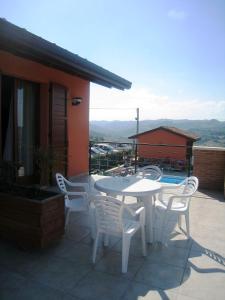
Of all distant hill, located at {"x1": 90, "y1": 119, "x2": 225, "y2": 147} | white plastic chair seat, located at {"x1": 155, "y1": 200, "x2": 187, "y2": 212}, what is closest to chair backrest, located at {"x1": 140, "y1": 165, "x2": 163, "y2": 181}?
white plastic chair seat, located at {"x1": 155, "y1": 200, "x2": 187, "y2": 212}

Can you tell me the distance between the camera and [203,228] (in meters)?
3.84

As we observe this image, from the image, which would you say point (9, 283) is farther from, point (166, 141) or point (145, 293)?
point (166, 141)

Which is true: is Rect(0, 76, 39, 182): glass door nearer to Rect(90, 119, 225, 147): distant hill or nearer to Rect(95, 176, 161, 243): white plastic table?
Rect(95, 176, 161, 243): white plastic table

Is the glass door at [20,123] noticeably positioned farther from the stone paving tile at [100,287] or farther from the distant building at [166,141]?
the distant building at [166,141]

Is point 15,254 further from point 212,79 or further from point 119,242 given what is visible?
point 212,79

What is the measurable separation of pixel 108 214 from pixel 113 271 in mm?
529

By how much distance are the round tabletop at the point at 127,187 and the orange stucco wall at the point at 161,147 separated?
12.7m

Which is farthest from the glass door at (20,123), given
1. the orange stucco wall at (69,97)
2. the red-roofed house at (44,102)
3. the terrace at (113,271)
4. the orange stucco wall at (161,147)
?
the orange stucco wall at (161,147)

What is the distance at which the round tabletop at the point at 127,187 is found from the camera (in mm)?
3088

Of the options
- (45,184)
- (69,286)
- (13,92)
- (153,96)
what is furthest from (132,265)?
(153,96)

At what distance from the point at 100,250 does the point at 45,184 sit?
274 cm

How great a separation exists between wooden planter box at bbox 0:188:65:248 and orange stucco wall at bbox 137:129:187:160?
13432mm

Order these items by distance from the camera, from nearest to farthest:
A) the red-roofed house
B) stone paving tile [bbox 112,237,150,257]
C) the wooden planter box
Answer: the wooden planter box, stone paving tile [bbox 112,237,150,257], the red-roofed house

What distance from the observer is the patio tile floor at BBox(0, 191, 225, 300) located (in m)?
2.29
